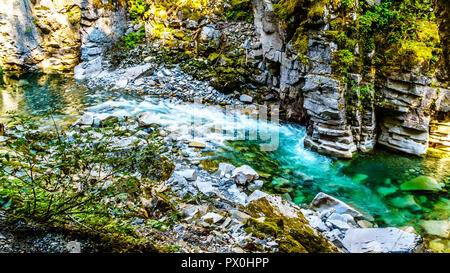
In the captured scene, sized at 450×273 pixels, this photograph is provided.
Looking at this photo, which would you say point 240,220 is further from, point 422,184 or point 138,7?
point 138,7

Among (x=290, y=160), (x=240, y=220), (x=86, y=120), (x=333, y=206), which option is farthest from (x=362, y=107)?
(x=86, y=120)

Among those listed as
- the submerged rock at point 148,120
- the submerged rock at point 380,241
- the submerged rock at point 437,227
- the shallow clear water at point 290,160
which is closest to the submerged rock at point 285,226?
the submerged rock at point 380,241

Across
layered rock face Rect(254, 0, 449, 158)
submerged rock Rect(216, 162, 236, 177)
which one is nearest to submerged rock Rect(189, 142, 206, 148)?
submerged rock Rect(216, 162, 236, 177)

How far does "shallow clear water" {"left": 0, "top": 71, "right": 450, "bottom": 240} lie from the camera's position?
491 centimetres

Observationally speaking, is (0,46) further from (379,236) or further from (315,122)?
(379,236)

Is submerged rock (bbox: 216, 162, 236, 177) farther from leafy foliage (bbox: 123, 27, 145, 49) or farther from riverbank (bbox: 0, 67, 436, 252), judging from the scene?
leafy foliage (bbox: 123, 27, 145, 49)

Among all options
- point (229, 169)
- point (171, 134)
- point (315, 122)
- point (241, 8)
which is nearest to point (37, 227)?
point (229, 169)

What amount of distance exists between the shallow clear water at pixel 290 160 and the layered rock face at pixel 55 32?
3.15m

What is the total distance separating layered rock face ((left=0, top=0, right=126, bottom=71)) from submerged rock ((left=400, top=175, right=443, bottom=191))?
12.6m

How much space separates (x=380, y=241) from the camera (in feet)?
10.5

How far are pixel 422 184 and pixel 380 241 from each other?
3090 mm

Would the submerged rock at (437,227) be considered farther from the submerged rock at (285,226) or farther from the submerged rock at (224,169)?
the submerged rock at (224,169)

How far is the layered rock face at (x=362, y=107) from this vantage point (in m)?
6.00
